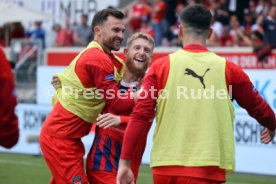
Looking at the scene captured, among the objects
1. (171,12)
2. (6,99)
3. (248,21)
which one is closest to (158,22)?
(171,12)

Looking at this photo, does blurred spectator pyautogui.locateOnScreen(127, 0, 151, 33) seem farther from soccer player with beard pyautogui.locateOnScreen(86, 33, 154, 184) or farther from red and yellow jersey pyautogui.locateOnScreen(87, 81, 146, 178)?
red and yellow jersey pyautogui.locateOnScreen(87, 81, 146, 178)

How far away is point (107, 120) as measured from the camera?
22.0 feet

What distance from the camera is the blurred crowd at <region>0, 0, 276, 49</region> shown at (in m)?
19.1

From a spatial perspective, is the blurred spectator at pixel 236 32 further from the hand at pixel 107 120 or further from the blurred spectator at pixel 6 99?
the blurred spectator at pixel 6 99

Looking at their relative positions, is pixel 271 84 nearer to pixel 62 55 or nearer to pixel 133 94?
pixel 133 94

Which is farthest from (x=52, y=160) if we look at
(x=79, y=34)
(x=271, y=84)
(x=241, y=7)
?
(x=79, y=34)

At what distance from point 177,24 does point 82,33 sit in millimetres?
3636

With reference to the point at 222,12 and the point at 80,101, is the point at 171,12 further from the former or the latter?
the point at 80,101

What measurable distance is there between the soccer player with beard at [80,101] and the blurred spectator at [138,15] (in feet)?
50.3

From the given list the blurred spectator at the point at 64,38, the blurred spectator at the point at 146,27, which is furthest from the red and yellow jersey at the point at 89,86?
the blurred spectator at the point at 64,38

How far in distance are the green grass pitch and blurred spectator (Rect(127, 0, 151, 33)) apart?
8363 millimetres

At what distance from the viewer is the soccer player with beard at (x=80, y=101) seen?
705 cm

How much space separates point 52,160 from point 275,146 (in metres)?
6.11

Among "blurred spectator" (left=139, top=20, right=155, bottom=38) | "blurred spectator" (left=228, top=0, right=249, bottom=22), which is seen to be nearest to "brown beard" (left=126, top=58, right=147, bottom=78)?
"blurred spectator" (left=228, top=0, right=249, bottom=22)
